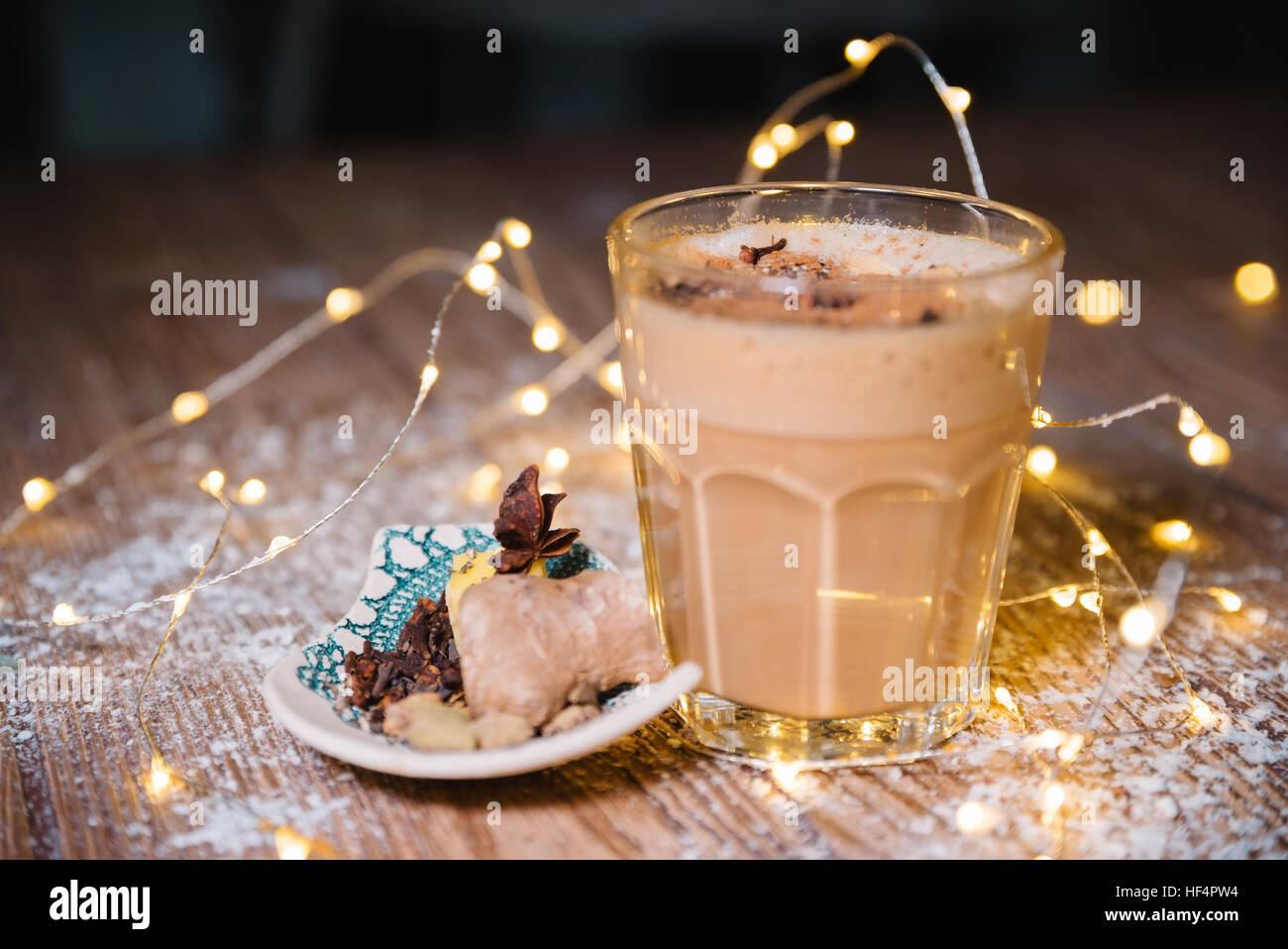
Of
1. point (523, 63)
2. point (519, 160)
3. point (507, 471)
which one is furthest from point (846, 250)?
point (523, 63)

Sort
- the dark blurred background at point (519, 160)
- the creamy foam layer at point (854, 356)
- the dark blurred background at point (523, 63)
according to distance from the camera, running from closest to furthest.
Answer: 1. the creamy foam layer at point (854, 356)
2. the dark blurred background at point (519, 160)
3. the dark blurred background at point (523, 63)

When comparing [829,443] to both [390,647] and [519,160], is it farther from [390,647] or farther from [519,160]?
[519,160]

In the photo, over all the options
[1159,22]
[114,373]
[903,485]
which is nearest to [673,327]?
[903,485]

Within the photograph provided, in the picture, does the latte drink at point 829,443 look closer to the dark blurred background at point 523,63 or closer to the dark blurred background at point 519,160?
the dark blurred background at point 519,160

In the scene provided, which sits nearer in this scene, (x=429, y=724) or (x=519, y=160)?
(x=429, y=724)

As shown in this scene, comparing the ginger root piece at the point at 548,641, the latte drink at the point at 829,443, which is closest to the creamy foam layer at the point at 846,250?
the latte drink at the point at 829,443

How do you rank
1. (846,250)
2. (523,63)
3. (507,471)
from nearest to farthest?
(846,250) → (507,471) → (523,63)

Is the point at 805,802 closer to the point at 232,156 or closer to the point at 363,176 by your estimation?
the point at 363,176
